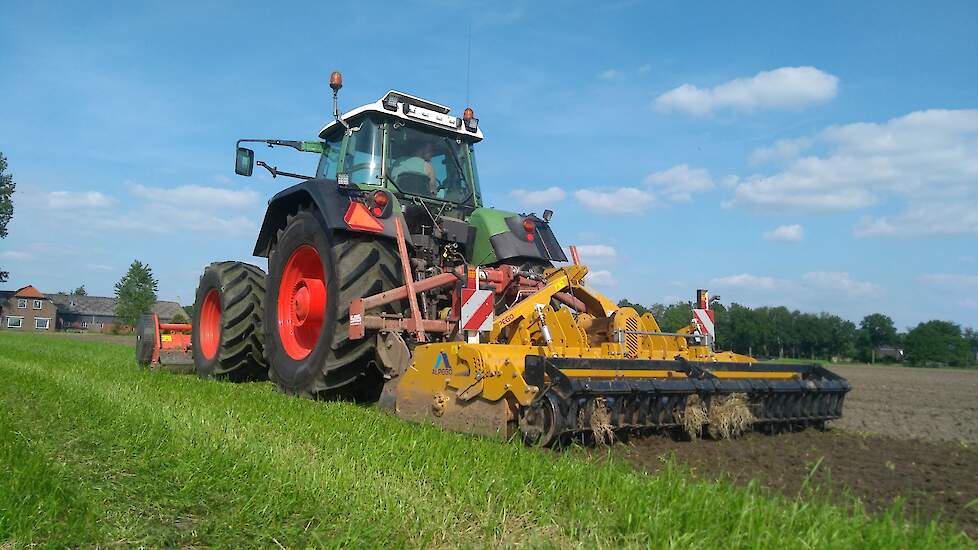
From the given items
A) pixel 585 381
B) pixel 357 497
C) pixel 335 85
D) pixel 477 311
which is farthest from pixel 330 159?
pixel 357 497

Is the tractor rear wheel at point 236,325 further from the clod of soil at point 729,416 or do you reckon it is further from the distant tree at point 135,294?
the distant tree at point 135,294

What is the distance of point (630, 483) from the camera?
285 centimetres

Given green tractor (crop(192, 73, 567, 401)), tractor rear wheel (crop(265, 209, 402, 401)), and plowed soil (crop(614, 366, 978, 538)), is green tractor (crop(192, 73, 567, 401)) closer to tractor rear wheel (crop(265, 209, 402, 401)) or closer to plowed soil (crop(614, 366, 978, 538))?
tractor rear wheel (crop(265, 209, 402, 401))

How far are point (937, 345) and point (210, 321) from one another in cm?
6863

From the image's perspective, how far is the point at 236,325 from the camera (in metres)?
7.45

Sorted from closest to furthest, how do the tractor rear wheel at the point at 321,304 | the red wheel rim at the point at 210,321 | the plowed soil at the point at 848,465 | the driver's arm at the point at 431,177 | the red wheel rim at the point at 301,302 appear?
the plowed soil at the point at 848,465 < the tractor rear wheel at the point at 321,304 < the red wheel rim at the point at 301,302 < the driver's arm at the point at 431,177 < the red wheel rim at the point at 210,321

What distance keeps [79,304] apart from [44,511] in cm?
10090

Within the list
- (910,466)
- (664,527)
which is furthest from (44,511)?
(910,466)

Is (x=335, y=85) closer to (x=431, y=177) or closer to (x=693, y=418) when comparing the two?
(x=431, y=177)

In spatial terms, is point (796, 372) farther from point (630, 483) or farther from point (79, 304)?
point (79, 304)

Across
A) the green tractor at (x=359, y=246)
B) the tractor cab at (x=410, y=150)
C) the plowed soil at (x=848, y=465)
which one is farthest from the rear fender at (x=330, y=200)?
the plowed soil at (x=848, y=465)

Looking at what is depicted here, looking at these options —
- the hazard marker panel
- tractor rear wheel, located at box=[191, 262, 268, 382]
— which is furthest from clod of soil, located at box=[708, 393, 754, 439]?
tractor rear wheel, located at box=[191, 262, 268, 382]

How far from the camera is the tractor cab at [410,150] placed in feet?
22.1

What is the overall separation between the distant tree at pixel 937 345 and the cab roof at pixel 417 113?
63888mm
